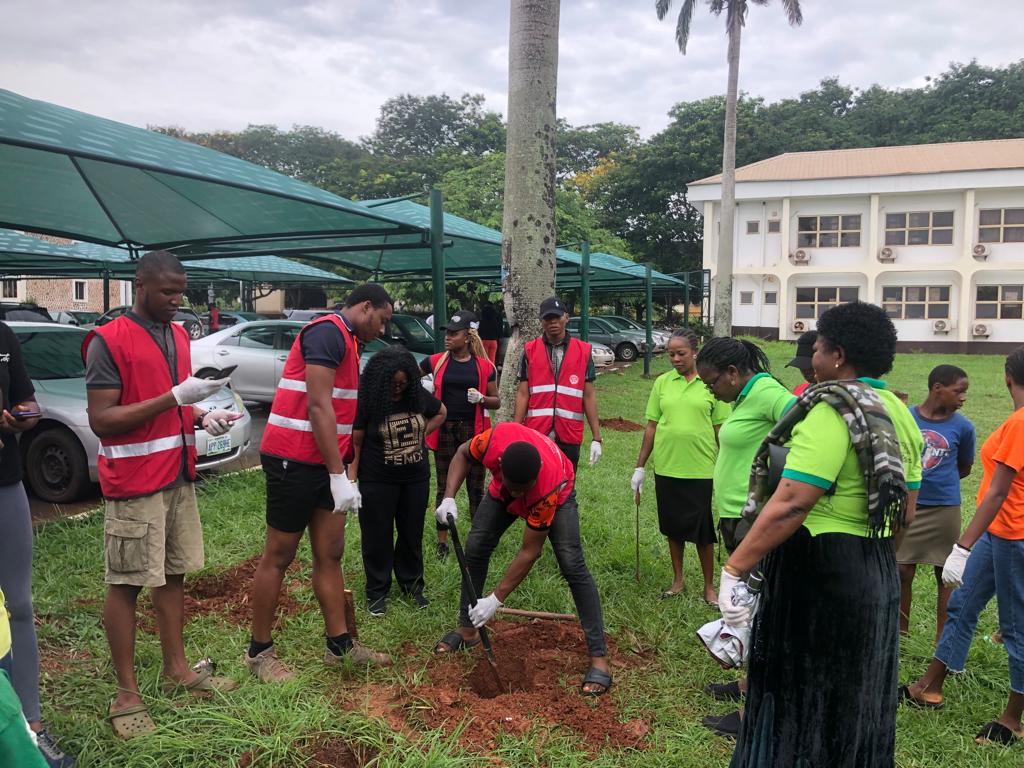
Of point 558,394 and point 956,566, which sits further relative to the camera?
point 558,394

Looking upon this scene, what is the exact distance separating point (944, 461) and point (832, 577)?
198cm

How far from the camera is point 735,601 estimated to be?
2.29 metres

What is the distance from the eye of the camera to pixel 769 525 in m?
2.12

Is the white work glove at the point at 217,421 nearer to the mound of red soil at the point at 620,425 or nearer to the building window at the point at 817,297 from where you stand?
the mound of red soil at the point at 620,425

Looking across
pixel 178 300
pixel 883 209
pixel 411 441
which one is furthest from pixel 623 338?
pixel 178 300

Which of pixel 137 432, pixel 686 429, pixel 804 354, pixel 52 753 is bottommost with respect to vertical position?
pixel 52 753

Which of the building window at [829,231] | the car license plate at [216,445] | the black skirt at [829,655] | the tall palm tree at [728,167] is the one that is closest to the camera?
the black skirt at [829,655]

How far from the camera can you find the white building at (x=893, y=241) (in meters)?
24.7

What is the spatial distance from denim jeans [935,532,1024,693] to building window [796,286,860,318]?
25192mm

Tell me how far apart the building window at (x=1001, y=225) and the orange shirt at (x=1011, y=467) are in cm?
2650

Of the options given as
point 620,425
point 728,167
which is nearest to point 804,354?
point 620,425

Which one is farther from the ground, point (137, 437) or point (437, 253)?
point (437, 253)

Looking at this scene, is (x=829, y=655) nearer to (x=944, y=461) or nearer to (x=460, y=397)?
(x=944, y=461)

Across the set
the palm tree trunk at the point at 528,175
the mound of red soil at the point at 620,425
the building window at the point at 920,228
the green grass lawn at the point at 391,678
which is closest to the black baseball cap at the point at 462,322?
the palm tree trunk at the point at 528,175
